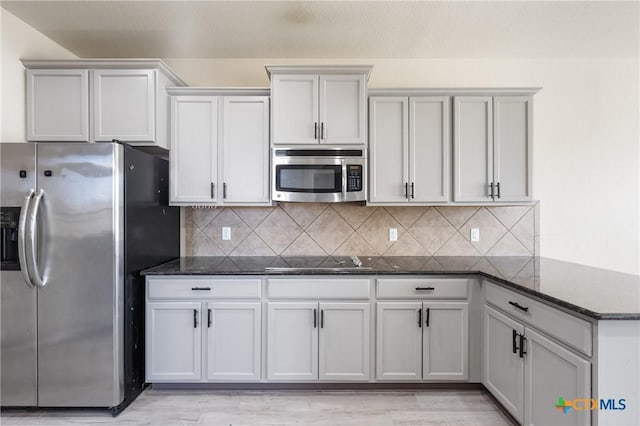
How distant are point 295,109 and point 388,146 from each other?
2.64ft

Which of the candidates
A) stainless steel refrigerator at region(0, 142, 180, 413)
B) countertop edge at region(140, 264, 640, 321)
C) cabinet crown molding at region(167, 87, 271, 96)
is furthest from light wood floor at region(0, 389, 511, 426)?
cabinet crown molding at region(167, 87, 271, 96)

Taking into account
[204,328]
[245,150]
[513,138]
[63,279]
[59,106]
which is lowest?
[204,328]

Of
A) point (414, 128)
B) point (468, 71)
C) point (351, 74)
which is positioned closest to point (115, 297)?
point (351, 74)

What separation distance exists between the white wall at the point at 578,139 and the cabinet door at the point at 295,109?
0.61 meters

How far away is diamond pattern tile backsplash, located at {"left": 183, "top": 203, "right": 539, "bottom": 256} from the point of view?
9.91 feet

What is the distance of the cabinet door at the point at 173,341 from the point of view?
7.68 feet

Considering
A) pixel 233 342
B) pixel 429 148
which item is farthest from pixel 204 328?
pixel 429 148

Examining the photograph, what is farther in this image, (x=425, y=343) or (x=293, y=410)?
(x=425, y=343)

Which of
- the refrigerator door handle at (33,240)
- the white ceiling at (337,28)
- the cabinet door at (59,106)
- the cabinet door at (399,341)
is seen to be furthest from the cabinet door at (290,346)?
the white ceiling at (337,28)

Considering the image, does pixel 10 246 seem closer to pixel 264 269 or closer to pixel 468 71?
pixel 264 269

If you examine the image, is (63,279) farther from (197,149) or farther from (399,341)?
(399,341)

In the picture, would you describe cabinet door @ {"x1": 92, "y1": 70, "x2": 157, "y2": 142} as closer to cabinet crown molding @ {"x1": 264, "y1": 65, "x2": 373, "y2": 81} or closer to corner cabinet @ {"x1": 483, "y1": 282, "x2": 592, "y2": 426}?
cabinet crown molding @ {"x1": 264, "y1": 65, "x2": 373, "y2": 81}

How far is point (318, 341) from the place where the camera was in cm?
236

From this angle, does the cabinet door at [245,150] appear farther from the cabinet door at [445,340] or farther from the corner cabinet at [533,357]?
the corner cabinet at [533,357]
